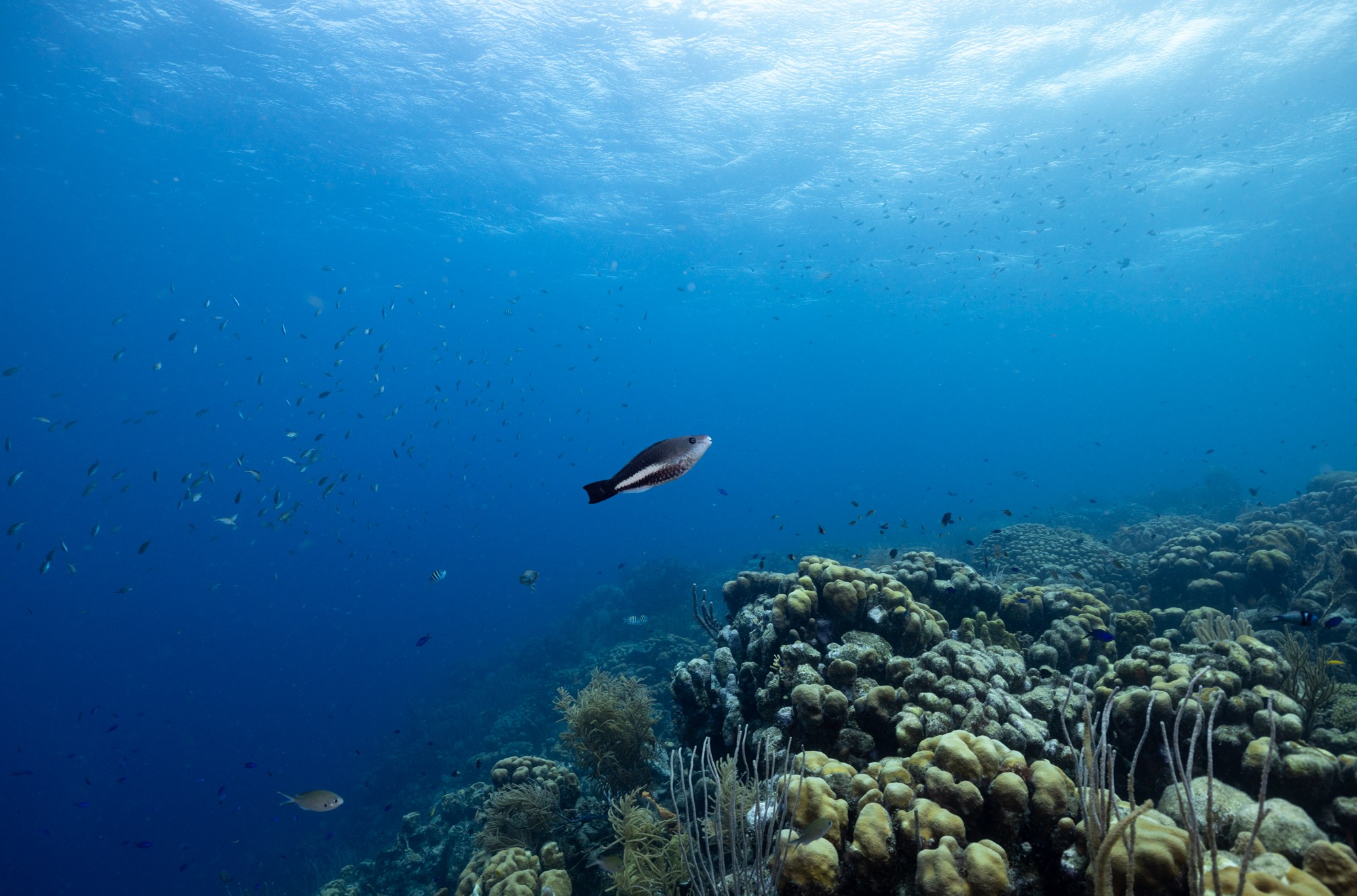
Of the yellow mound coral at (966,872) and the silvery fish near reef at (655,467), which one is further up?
the silvery fish near reef at (655,467)

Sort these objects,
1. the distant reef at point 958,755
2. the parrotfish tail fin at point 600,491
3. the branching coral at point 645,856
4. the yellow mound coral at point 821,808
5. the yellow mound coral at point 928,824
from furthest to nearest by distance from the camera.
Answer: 1. the branching coral at point 645,856
2. the yellow mound coral at point 821,808
3. the yellow mound coral at point 928,824
4. the distant reef at point 958,755
5. the parrotfish tail fin at point 600,491

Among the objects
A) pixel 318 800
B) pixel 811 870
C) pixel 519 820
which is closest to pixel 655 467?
pixel 811 870

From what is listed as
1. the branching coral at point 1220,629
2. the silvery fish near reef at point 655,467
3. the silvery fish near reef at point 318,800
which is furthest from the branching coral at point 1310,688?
the silvery fish near reef at point 318,800

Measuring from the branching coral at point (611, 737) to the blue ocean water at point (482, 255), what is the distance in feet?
33.8

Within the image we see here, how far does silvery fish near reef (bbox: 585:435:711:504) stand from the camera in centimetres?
187

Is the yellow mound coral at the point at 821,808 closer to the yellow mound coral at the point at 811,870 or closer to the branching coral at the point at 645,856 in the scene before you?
the yellow mound coral at the point at 811,870

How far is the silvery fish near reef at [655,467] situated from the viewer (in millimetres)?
1865

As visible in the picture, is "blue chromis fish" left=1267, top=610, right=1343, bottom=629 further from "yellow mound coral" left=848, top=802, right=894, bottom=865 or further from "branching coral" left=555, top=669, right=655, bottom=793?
"branching coral" left=555, top=669, right=655, bottom=793

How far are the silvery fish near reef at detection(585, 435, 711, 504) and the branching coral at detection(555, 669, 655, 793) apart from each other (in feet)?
17.8

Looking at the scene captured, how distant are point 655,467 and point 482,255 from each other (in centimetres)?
4566

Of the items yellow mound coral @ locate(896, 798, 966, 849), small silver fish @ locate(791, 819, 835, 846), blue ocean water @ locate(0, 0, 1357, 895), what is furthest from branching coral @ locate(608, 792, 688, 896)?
blue ocean water @ locate(0, 0, 1357, 895)

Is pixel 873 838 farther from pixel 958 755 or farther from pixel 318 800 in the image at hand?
pixel 318 800

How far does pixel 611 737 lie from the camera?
257 inches

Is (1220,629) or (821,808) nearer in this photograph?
(821,808)
